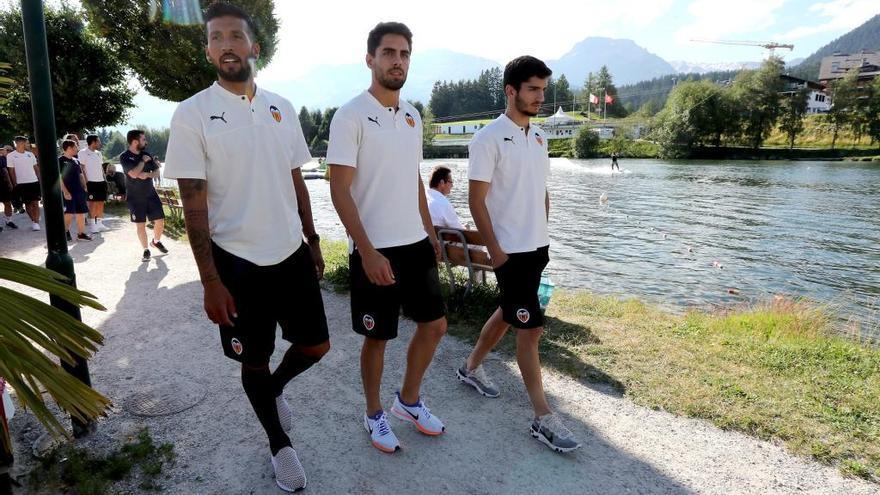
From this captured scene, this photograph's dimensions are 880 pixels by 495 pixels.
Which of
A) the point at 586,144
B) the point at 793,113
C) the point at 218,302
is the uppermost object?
the point at 793,113

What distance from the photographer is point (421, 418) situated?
3.51m

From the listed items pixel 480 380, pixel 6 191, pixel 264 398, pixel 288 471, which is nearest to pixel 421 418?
pixel 480 380

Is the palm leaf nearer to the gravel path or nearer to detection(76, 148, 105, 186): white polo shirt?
the gravel path

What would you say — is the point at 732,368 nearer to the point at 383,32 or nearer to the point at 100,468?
the point at 383,32

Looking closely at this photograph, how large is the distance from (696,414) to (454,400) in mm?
1822

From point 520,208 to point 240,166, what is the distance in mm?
1792

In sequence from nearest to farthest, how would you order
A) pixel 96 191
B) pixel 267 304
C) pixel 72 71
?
pixel 267 304
pixel 96 191
pixel 72 71

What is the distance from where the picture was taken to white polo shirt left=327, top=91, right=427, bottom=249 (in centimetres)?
291

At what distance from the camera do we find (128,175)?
884cm

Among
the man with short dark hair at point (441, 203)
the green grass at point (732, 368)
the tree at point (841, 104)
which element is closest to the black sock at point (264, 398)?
the green grass at point (732, 368)

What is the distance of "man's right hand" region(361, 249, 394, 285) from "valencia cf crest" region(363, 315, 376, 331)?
11.5 inches

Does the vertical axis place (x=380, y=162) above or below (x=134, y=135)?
below

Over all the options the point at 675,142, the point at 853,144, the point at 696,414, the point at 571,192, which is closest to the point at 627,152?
the point at 675,142

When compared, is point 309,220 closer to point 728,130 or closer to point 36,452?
point 36,452
